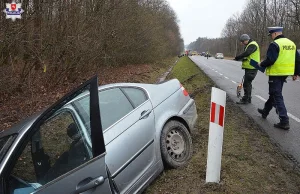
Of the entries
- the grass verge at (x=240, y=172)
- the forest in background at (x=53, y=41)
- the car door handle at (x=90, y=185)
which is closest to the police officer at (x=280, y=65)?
the grass verge at (x=240, y=172)

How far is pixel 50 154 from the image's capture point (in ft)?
8.62

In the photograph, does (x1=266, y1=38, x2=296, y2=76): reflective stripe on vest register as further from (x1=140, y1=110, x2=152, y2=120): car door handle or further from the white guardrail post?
(x1=140, y1=110, x2=152, y2=120): car door handle

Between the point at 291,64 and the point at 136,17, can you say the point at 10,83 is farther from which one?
the point at 136,17

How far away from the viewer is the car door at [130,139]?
3390mm

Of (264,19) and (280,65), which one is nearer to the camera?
(280,65)

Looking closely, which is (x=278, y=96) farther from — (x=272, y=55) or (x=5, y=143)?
(x=5, y=143)

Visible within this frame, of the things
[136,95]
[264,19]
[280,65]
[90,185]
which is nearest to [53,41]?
[280,65]

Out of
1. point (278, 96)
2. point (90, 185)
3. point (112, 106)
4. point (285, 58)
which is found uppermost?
point (285, 58)

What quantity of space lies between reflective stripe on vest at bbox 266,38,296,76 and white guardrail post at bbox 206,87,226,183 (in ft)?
9.55

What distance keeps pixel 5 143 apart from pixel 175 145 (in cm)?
246

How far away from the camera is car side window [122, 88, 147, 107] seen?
13.9 feet

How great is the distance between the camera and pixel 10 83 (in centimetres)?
1086

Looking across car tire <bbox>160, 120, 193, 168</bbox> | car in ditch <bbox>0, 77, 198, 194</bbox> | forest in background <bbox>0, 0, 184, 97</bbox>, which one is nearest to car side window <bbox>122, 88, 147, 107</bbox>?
car in ditch <bbox>0, 77, 198, 194</bbox>

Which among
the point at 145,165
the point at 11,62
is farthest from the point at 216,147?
the point at 11,62
